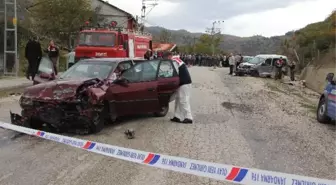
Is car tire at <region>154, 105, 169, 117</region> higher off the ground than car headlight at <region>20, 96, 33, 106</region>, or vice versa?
car headlight at <region>20, 96, 33, 106</region>

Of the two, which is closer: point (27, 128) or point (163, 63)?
point (27, 128)

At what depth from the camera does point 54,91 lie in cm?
797

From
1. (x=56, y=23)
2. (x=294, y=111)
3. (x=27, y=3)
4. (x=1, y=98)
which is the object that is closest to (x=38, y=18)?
(x=56, y=23)

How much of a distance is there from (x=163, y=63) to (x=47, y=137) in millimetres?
3727

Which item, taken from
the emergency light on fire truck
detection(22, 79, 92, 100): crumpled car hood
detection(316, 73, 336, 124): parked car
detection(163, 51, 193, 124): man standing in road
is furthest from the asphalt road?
the emergency light on fire truck

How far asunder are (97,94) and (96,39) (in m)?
11.3

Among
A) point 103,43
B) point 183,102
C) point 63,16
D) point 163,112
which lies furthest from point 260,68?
point 183,102

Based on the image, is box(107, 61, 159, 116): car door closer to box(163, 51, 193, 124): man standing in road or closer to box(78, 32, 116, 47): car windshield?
box(163, 51, 193, 124): man standing in road

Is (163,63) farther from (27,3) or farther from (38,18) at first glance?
(27,3)

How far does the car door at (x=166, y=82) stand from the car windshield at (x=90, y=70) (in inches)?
42.8

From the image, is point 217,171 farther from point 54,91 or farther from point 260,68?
point 260,68

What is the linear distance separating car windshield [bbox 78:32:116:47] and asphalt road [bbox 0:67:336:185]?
25.1ft

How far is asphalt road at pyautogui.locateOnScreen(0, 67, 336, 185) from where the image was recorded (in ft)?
18.7

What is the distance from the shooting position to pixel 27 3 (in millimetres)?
42188
